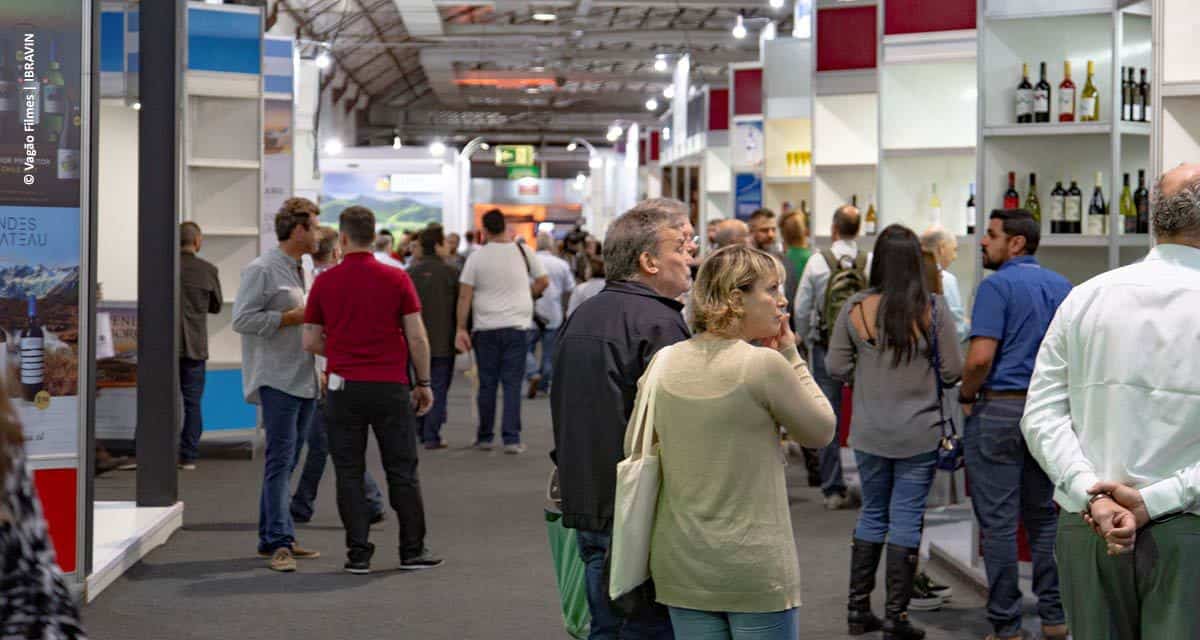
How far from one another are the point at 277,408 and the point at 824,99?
4921 millimetres

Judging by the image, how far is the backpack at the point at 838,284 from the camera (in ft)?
23.0

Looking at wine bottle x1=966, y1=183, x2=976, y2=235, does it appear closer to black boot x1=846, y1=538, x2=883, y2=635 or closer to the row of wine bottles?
the row of wine bottles

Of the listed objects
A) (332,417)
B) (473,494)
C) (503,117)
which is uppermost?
(503,117)

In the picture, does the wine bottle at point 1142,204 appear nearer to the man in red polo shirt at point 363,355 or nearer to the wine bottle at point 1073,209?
the wine bottle at point 1073,209

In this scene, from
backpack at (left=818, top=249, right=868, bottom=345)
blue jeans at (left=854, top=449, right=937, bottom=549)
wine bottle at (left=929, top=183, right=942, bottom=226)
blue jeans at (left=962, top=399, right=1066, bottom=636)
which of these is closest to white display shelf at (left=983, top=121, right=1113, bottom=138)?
backpack at (left=818, top=249, right=868, bottom=345)

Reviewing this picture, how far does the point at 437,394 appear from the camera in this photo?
1018 cm

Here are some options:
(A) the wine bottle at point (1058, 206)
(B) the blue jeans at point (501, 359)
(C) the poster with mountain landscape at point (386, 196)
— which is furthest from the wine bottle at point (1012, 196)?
(C) the poster with mountain landscape at point (386, 196)

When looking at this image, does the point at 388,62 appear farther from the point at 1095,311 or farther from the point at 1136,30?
the point at 1095,311

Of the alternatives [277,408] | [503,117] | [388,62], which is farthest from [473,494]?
[503,117]

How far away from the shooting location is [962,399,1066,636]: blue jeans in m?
4.93

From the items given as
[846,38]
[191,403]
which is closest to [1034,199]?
[846,38]

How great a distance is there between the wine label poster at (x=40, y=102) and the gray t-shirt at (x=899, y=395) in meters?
2.64

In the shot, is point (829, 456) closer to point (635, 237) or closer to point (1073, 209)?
point (1073, 209)

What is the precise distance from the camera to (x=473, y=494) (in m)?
8.59
